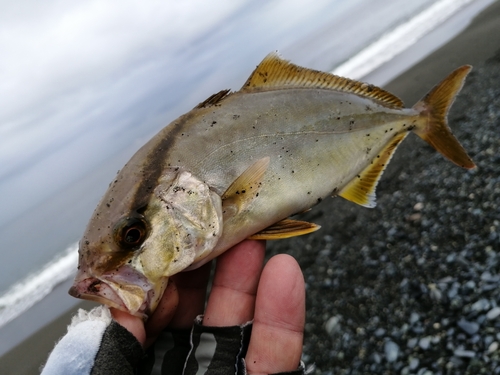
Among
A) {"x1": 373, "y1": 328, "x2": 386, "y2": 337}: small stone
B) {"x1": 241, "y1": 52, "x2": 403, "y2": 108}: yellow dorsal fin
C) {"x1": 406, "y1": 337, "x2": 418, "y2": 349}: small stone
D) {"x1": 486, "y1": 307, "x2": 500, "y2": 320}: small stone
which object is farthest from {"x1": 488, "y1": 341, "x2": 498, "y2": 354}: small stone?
{"x1": 241, "y1": 52, "x2": 403, "y2": 108}: yellow dorsal fin

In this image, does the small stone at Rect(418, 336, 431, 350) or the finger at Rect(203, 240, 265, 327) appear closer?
the finger at Rect(203, 240, 265, 327)

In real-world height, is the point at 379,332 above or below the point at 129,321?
below

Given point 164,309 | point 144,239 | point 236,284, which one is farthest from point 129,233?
point 236,284

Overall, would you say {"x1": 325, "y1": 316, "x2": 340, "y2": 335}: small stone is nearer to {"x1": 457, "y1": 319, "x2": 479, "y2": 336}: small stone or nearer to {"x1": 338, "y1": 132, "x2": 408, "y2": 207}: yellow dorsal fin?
{"x1": 457, "y1": 319, "x2": 479, "y2": 336}: small stone

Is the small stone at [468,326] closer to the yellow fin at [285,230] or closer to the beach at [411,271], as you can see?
the beach at [411,271]

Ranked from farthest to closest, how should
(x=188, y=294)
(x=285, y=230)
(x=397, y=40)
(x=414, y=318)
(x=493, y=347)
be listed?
(x=397, y=40) < (x=414, y=318) < (x=493, y=347) < (x=188, y=294) < (x=285, y=230)

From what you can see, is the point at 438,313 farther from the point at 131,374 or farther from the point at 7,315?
the point at 7,315

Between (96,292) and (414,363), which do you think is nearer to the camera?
(96,292)

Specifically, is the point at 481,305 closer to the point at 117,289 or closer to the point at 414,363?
the point at 414,363
